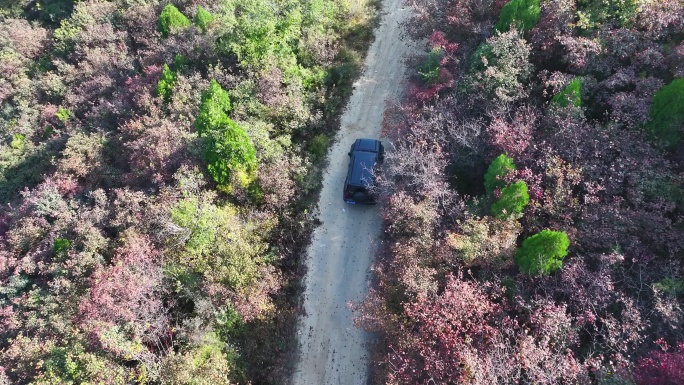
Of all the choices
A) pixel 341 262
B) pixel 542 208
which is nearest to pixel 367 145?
pixel 341 262

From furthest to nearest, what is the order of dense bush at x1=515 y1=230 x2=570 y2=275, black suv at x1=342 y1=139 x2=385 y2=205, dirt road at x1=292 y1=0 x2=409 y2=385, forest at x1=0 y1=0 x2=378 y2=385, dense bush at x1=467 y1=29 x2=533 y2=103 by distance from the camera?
black suv at x1=342 y1=139 x2=385 y2=205 < dense bush at x1=467 y1=29 x2=533 y2=103 < dirt road at x1=292 y1=0 x2=409 y2=385 < forest at x1=0 y1=0 x2=378 y2=385 < dense bush at x1=515 y1=230 x2=570 y2=275

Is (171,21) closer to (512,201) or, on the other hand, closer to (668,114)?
(512,201)

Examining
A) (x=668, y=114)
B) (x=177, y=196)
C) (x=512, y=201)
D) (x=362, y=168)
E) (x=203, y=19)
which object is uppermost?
(x=668, y=114)

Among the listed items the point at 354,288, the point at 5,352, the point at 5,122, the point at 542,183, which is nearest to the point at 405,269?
the point at 354,288

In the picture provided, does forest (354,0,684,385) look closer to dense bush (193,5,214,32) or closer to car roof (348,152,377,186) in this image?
car roof (348,152,377,186)

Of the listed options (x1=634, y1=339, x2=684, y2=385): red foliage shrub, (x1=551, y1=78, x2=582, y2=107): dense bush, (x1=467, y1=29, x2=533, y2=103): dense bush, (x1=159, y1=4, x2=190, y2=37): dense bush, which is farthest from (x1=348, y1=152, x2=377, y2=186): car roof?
(x1=159, y1=4, x2=190, y2=37): dense bush

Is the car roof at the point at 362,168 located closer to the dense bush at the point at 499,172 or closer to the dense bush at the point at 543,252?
the dense bush at the point at 499,172
